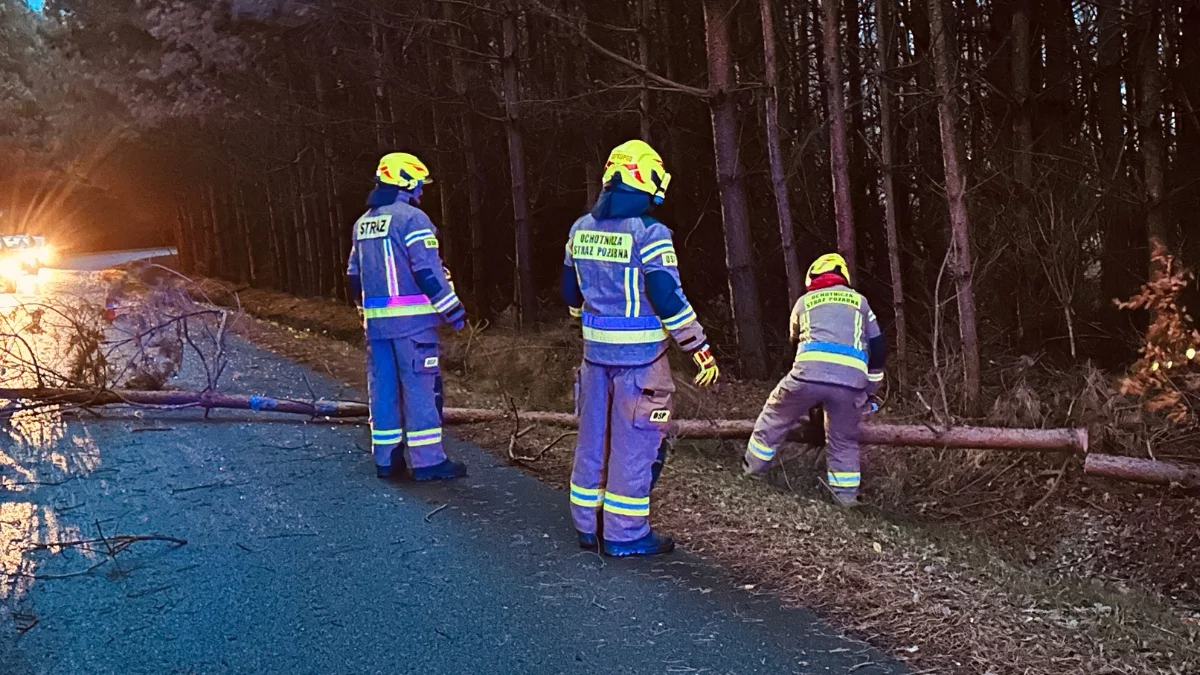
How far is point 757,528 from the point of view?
4992 mm

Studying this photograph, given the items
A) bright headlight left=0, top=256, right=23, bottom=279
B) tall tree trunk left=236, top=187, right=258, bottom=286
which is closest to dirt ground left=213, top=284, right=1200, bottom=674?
bright headlight left=0, top=256, right=23, bottom=279

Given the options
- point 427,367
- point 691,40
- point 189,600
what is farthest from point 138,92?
point 189,600

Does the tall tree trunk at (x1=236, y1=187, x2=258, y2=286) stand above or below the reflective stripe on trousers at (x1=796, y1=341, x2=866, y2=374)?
above

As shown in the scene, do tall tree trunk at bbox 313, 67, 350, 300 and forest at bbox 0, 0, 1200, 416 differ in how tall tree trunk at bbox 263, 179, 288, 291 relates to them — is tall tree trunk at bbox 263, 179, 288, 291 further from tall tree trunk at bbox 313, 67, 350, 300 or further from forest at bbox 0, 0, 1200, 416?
tall tree trunk at bbox 313, 67, 350, 300

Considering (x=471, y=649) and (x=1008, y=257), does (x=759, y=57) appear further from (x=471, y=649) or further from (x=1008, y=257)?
(x=471, y=649)

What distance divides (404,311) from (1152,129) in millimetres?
7720

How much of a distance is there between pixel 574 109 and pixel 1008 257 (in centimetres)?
546

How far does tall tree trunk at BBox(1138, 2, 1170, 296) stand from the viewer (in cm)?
919

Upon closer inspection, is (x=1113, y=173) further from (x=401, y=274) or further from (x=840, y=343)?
(x=401, y=274)

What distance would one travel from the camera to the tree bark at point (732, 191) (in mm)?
9289

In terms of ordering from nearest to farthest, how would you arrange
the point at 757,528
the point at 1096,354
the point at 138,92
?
the point at 757,528 < the point at 1096,354 < the point at 138,92

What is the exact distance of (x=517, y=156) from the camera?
13.2 meters

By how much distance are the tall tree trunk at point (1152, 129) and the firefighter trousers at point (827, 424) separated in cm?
458

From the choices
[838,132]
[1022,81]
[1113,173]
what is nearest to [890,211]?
[838,132]
